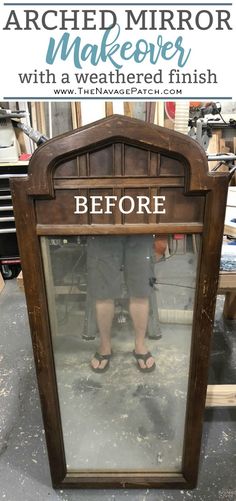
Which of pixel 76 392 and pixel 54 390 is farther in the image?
pixel 76 392

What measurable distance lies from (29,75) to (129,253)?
473 millimetres

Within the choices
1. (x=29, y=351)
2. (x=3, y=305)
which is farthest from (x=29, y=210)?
(x=3, y=305)

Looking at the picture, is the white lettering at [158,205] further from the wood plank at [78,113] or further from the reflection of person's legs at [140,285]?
the wood plank at [78,113]

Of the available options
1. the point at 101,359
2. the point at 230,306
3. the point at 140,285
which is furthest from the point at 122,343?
the point at 230,306

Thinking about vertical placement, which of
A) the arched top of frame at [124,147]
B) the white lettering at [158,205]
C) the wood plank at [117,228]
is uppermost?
the arched top of frame at [124,147]

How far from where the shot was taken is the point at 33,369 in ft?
5.89

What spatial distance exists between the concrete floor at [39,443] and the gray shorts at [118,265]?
748mm

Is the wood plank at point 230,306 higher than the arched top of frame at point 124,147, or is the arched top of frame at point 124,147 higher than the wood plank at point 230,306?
the arched top of frame at point 124,147

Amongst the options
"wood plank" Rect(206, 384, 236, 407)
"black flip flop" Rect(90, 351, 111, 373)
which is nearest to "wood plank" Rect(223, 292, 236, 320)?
"wood plank" Rect(206, 384, 236, 407)

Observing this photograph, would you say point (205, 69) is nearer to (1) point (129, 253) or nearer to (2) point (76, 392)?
(1) point (129, 253)

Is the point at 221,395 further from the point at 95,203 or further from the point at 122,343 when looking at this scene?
the point at 95,203

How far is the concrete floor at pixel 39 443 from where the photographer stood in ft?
3.90

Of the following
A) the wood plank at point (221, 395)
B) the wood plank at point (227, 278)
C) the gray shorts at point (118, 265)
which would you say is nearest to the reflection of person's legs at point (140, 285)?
the gray shorts at point (118, 265)

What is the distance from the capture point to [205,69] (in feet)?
2.53
